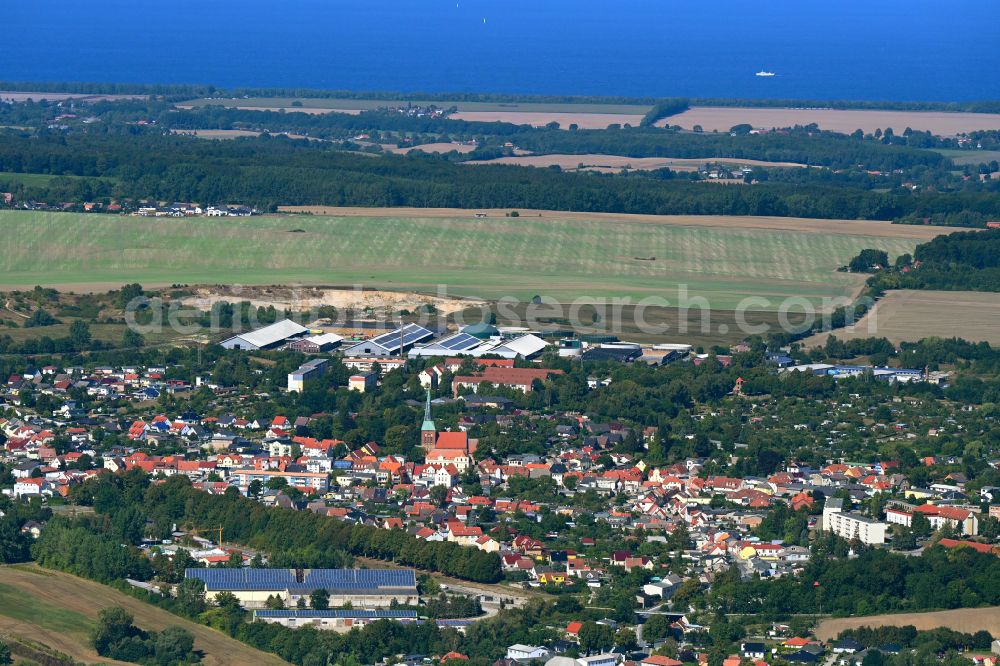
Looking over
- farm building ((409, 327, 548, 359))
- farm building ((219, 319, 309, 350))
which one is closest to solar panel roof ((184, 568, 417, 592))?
farm building ((409, 327, 548, 359))

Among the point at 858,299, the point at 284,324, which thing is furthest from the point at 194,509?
the point at 858,299

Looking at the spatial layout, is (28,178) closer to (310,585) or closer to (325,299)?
(325,299)

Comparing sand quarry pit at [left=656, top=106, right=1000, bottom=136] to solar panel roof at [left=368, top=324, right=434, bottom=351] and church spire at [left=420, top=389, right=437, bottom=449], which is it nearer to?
solar panel roof at [left=368, top=324, right=434, bottom=351]

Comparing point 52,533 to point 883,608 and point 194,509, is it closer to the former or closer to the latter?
point 194,509

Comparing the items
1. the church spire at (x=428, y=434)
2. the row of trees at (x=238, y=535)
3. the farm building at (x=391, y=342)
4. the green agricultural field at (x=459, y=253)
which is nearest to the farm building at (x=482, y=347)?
the farm building at (x=391, y=342)

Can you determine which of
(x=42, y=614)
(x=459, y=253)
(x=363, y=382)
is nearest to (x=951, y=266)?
(x=459, y=253)
